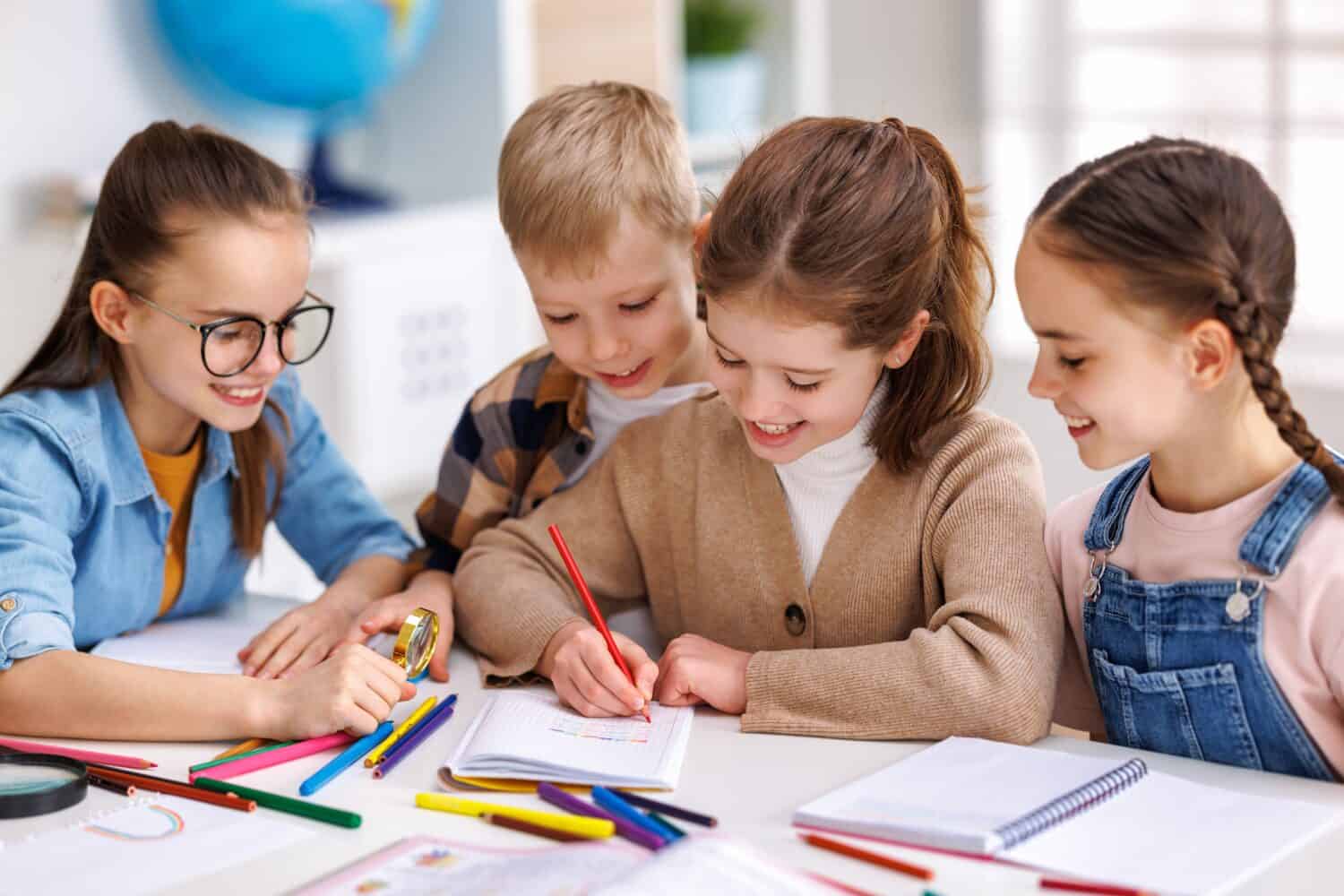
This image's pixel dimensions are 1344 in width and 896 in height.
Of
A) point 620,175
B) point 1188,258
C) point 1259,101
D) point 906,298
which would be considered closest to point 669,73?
point 1259,101

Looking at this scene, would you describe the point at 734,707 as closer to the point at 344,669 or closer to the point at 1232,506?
the point at 344,669

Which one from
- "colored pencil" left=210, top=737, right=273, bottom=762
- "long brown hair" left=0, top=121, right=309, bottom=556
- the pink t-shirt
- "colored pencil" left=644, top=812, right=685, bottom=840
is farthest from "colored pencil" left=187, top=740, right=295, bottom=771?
the pink t-shirt

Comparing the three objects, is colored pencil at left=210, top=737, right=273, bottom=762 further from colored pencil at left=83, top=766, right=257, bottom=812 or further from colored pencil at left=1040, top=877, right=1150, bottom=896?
colored pencil at left=1040, top=877, right=1150, bottom=896

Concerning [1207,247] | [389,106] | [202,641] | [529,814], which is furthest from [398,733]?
[389,106]

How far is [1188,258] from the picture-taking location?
3.76 feet

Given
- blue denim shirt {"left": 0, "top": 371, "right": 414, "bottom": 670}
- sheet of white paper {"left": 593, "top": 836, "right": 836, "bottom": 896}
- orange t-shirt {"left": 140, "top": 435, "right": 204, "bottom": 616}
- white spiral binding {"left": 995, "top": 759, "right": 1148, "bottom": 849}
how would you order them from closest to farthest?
sheet of white paper {"left": 593, "top": 836, "right": 836, "bottom": 896}, white spiral binding {"left": 995, "top": 759, "right": 1148, "bottom": 849}, blue denim shirt {"left": 0, "top": 371, "right": 414, "bottom": 670}, orange t-shirt {"left": 140, "top": 435, "right": 204, "bottom": 616}

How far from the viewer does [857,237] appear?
133cm

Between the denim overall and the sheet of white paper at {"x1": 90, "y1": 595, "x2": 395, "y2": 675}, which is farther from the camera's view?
the sheet of white paper at {"x1": 90, "y1": 595, "x2": 395, "y2": 675}

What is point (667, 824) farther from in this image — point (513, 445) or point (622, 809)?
point (513, 445)

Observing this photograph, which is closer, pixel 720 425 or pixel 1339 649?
pixel 1339 649

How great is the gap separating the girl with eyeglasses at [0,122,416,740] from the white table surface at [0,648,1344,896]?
5 cm

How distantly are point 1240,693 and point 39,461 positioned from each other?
1.05 meters

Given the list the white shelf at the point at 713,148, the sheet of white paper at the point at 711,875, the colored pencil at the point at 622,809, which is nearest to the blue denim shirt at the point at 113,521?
the colored pencil at the point at 622,809

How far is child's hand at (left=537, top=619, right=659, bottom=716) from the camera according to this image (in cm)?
134
